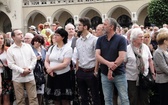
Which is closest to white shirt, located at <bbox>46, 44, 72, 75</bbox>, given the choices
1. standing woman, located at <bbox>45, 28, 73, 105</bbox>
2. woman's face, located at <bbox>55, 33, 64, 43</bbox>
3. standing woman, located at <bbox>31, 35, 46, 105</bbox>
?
standing woman, located at <bbox>45, 28, 73, 105</bbox>

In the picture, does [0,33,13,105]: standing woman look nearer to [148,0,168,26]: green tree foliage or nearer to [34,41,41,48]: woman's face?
[34,41,41,48]: woman's face

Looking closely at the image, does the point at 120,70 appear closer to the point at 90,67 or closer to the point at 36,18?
the point at 90,67

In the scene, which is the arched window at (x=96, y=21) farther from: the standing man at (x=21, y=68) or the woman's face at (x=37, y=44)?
the standing man at (x=21, y=68)

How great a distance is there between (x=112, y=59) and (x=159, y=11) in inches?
776

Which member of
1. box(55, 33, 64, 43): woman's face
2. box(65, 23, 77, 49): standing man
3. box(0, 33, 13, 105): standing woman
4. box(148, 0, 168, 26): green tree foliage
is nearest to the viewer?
box(55, 33, 64, 43): woman's face

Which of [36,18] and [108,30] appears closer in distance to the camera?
[108,30]

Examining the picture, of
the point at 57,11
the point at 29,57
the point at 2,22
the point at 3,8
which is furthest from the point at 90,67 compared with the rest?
the point at 2,22

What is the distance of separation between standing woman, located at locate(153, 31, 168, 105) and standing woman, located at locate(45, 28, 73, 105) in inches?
71.4

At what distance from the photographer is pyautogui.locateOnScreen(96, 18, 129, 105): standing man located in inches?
234

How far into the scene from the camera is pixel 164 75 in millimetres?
6383

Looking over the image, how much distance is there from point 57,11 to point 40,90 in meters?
25.7

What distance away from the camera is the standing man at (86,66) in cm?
667

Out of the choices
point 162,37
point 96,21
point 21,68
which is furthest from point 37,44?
point 96,21

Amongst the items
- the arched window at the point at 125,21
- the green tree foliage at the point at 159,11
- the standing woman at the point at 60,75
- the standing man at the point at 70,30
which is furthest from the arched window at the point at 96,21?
the standing woman at the point at 60,75
